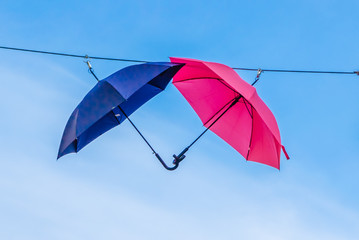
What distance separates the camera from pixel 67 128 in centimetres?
843

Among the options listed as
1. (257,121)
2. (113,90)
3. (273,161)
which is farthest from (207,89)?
(113,90)

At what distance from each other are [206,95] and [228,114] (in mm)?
647

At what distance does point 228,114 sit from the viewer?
10.1 m

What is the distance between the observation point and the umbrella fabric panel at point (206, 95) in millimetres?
9898

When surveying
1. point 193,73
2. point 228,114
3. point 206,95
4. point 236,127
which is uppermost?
point 193,73

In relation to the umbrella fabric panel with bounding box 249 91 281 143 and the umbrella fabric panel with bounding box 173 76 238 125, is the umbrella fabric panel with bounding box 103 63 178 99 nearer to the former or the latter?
the umbrella fabric panel with bounding box 249 91 281 143

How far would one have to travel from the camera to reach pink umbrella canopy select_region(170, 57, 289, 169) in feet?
31.1

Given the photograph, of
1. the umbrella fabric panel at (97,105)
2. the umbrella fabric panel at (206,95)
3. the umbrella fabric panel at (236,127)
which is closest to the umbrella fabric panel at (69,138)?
the umbrella fabric panel at (97,105)

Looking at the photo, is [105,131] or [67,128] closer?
[67,128]

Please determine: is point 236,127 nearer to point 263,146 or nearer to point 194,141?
point 263,146

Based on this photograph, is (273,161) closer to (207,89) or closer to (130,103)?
(207,89)

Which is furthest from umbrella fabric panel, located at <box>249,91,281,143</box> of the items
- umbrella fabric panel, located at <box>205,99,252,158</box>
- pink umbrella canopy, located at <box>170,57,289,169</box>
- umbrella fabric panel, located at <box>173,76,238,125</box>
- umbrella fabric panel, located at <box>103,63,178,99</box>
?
umbrella fabric panel, located at <box>103,63,178,99</box>

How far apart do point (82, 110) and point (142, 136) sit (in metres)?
1.31

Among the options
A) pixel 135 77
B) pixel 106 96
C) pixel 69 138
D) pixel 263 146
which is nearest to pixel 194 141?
pixel 263 146
